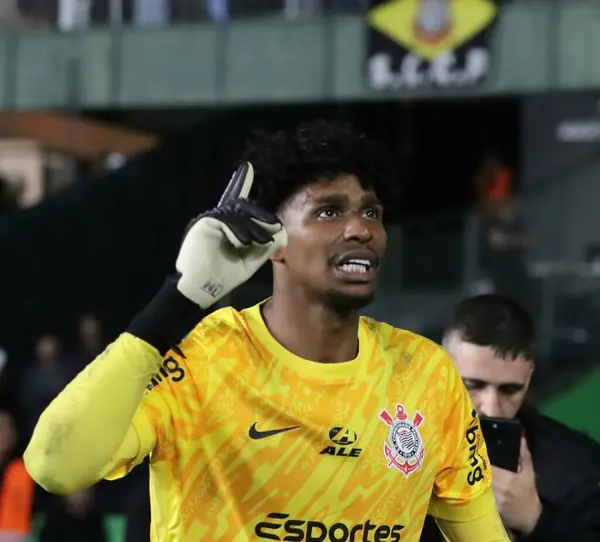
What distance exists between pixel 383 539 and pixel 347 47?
13313 millimetres

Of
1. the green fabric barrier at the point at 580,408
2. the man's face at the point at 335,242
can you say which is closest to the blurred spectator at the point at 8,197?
the green fabric barrier at the point at 580,408

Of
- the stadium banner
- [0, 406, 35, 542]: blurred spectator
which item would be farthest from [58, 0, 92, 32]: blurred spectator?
[0, 406, 35, 542]: blurred spectator

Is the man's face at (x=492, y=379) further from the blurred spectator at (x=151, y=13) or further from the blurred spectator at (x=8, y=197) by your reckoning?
the blurred spectator at (x=151, y=13)

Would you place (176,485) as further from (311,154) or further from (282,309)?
(311,154)

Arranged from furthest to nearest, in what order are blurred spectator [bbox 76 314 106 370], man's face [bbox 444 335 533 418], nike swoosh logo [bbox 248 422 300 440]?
blurred spectator [bbox 76 314 106 370], man's face [bbox 444 335 533 418], nike swoosh logo [bbox 248 422 300 440]

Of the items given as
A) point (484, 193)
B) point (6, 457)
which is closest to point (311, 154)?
point (6, 457)

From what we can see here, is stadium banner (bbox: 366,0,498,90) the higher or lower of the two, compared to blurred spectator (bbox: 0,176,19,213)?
higher

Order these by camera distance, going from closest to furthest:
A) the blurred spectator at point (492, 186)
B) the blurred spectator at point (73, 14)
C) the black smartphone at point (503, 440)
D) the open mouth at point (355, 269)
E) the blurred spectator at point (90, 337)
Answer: the open mouth at point (355, 269)
the black smartphone at point (503, 440)
the blurred spectator at point (90, 337)
the blurred spectator at point (492, 186)
the blurred spectator at point (73, 14)

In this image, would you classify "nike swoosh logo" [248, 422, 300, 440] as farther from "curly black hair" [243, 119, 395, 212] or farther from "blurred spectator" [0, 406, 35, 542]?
"blurred spectator" [0, 406, 35, 542]

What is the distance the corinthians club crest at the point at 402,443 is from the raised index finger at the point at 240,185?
640 millimetres

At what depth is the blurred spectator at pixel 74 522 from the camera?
751 cm

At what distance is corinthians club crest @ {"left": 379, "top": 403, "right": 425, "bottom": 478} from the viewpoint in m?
2.92

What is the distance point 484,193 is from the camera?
14367 mm

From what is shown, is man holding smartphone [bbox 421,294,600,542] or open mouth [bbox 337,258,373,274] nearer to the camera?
open mouth [bbox 337,258,373,274]
